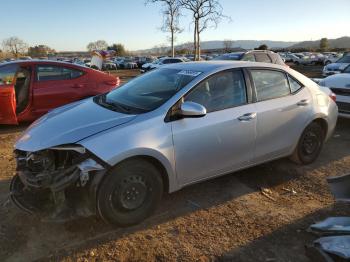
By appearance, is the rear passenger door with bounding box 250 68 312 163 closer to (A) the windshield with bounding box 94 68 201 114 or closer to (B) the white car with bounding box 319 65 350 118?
(A) the windshield with bounding box 94 68 201 114

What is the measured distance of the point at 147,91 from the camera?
4.47 metres

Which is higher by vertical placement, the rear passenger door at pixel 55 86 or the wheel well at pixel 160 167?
the rear passenger door at pixel 55 86

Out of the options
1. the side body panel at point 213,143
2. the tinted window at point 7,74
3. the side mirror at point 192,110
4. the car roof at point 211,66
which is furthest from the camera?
the tinted window at point 7,74

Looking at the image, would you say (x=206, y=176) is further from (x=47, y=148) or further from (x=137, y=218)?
(x=47, y=148)

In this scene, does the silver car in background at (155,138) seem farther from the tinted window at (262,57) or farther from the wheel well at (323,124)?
the tinted window at (262,57)

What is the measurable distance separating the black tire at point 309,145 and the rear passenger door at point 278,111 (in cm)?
20

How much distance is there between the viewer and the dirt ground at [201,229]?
330 centimetres

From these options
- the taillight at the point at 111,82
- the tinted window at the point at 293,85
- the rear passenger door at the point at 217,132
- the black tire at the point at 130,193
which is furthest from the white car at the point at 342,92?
the black tire at the point at 130,193

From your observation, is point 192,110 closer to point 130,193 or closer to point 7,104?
point 130,193

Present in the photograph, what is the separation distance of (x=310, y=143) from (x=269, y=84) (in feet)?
4.09

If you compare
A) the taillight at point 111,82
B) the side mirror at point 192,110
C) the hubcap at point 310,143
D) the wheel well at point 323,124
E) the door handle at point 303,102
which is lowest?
the hubcap at point 310,143

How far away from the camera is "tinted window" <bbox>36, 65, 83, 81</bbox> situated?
773 centimetres

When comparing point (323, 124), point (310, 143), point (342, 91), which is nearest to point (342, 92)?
point (342, 91)

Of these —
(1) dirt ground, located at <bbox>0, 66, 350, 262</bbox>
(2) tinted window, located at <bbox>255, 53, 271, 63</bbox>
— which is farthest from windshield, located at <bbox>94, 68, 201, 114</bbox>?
(2) tinted window, located at <bbox>255, 53, 271, 63</bbox>
